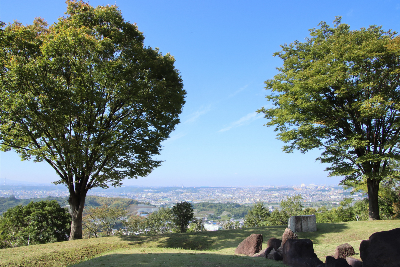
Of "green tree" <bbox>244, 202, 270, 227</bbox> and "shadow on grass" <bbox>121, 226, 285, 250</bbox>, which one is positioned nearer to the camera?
"shadow on grass" <bbox>121, 226, 285, 250</bbox>

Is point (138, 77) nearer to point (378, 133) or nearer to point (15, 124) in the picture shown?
point (15, 124)

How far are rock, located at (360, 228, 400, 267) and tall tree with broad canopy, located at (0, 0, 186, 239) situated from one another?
1412 cm

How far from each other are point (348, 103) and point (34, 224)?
32.7 meters

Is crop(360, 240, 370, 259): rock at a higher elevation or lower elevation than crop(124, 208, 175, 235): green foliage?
higher

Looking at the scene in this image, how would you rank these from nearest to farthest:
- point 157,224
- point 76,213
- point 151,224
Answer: point 76,213
point 157,224
point 151,224

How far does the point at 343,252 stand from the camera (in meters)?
9.88

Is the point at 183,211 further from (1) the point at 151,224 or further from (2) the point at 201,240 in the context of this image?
(1) the point at 151,224

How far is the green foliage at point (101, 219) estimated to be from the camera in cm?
3853

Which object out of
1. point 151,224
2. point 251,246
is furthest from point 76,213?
point 151,224

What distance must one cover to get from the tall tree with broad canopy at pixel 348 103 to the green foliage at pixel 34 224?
949 inches

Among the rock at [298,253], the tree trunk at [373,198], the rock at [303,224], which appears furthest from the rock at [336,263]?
the tree trunk at [373,198]

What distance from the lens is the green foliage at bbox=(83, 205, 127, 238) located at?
38528mm

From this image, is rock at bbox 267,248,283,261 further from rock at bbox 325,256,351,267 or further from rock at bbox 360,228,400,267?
rock at bbox 360,228,400,267

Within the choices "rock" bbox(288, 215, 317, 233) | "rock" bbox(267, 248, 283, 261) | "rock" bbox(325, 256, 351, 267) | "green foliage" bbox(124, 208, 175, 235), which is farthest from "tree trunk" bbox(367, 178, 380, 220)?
"green foliage" bbox(124, 208, 175, 235)
